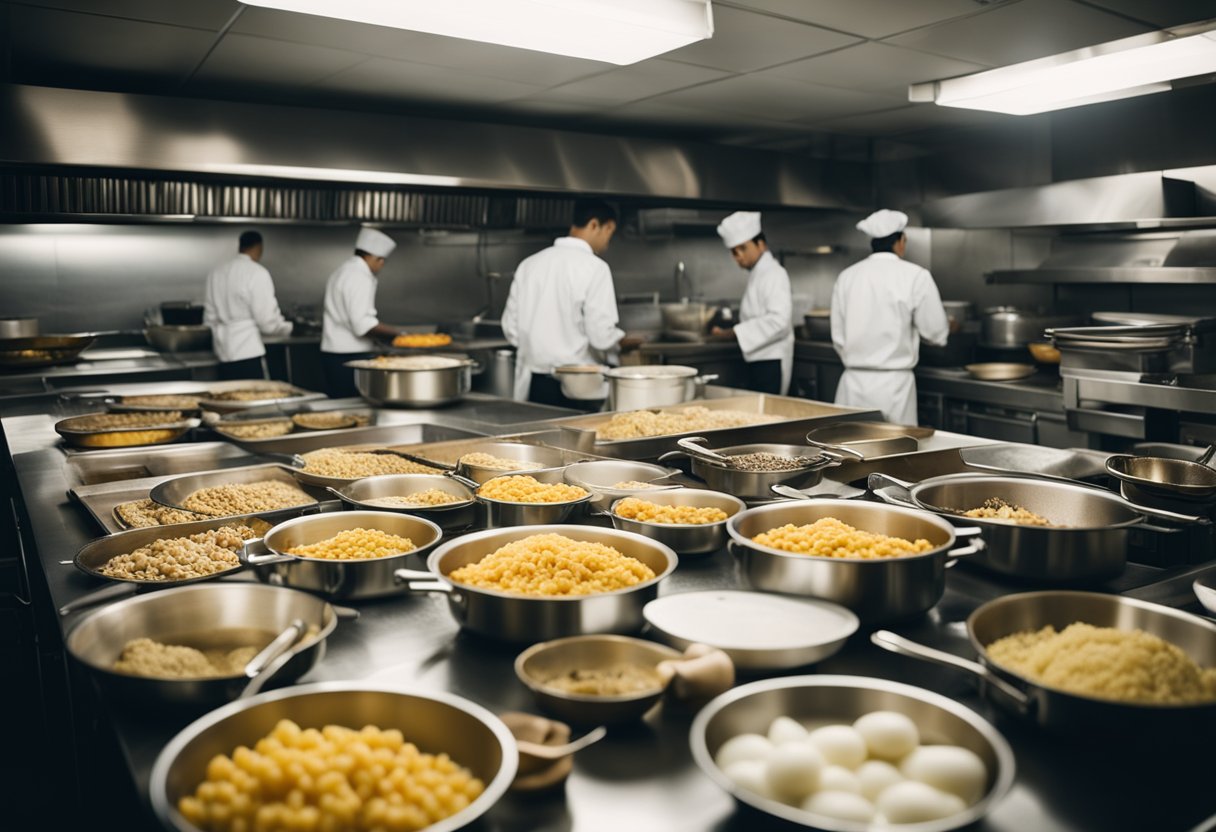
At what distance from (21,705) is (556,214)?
5.38 meters

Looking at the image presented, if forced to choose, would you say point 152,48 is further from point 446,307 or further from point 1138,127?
point 1138,127

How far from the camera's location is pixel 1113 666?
1.11 meters

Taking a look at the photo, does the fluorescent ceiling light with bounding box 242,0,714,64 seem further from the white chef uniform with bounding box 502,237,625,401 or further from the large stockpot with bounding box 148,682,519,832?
the white chef uniform with bounding box 502,237,625,401

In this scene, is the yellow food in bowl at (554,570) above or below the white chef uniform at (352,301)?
below

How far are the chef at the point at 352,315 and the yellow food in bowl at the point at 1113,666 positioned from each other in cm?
573

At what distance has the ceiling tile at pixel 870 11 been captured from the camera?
11.4ft

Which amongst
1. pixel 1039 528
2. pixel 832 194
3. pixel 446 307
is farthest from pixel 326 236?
pixel 1039 528

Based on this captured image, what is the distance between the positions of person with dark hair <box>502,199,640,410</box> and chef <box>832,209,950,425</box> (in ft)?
4.89

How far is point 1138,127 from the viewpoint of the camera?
587cm

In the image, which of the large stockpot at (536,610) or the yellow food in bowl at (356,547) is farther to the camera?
the yellow food in bowl at (356,547)

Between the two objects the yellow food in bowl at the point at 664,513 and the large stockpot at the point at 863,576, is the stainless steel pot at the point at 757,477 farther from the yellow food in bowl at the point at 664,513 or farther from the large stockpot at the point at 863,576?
the large stockpot at the point at 863,576

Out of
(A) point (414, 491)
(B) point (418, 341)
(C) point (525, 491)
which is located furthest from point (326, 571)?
(B) point (418, 341)

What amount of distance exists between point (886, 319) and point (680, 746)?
4579 millimetres

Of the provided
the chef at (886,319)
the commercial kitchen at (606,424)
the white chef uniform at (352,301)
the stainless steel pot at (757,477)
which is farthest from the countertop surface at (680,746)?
the white chef uniform at (352,301)
